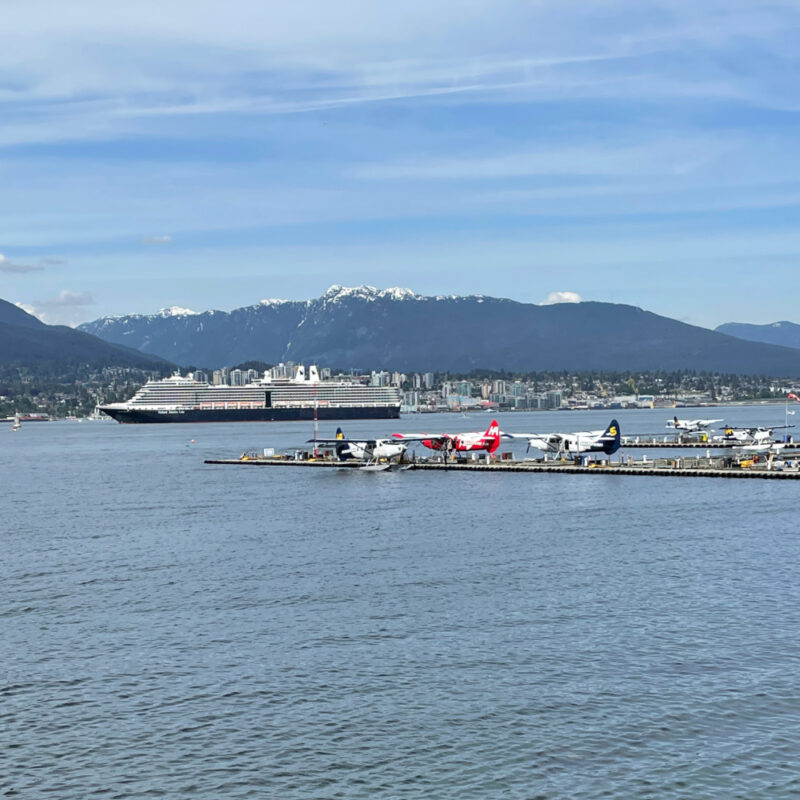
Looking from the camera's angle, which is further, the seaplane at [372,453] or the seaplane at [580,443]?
the seaplane at [580,443]

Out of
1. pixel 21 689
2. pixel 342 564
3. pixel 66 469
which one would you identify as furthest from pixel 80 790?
pixel 66 469

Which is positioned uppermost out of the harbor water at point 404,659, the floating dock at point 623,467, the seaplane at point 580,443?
the seaplane at point 580,443

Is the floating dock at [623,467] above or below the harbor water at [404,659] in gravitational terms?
above

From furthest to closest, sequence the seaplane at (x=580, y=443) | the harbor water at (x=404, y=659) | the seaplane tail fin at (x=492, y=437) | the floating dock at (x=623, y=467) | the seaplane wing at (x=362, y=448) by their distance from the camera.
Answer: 1. the seaplane tail fin at (x=492, y=437)
2. the seaplane wing at (x=362, y=448)
3. the seaplane at (x=580, y=443)
4. the floating dock at (x=623, y=467)
5. the harbor water at (x=404, y=659)

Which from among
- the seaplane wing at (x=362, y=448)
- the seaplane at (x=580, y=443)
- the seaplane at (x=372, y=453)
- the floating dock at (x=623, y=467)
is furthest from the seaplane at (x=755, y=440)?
the seaplane wing at (x=362, y=448)

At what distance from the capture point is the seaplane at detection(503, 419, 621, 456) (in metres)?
81.9

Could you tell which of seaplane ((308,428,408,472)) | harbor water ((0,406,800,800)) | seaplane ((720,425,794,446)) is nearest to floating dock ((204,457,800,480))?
seaplane ((308,428,408,472))

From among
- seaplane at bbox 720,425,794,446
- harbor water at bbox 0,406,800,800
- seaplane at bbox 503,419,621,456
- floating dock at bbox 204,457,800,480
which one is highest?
seaplane at bbox 503,419,621,456

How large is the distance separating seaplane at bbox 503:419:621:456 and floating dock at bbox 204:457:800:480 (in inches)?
135

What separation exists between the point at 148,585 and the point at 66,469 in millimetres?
62323

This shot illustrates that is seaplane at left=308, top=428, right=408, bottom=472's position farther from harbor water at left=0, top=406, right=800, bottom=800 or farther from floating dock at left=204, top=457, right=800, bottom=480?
harbor water at left=0, top=406, right=800, bottom=800

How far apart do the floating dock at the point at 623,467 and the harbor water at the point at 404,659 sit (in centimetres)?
2108

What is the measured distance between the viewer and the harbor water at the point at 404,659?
18.4m

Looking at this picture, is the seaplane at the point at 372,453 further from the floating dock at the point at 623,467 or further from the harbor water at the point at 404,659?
the harbor water at the point at 404,659
